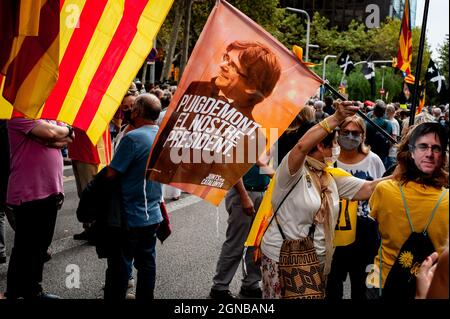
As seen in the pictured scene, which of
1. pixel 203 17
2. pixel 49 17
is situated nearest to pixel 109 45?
pixel 49 17

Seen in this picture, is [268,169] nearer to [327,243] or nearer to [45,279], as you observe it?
[327,243]

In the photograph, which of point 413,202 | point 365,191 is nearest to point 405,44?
point 365,191

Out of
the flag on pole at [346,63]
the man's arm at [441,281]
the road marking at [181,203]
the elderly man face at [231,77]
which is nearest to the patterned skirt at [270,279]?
the elderly man face at [231,77]

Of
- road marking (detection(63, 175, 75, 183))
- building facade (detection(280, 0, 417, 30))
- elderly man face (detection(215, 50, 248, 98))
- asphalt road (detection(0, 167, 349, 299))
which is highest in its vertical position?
building facade (detection(280, 0, 417, 30))

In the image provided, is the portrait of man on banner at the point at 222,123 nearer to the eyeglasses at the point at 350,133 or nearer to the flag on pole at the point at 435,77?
the eyeglasses at the point at 350,133

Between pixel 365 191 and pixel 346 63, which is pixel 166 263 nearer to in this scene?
pixel 365 191

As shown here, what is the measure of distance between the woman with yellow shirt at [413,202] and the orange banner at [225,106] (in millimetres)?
710

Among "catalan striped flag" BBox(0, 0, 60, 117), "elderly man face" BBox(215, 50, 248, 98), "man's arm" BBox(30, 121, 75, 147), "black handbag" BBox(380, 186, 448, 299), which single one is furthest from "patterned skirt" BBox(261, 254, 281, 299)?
"man's arm" BBox(30, 121, 75, 147)

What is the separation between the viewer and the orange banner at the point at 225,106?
11.3 ft

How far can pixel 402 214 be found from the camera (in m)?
2.99

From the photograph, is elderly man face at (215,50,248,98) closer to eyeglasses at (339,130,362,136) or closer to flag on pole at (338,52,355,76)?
eyeglasses at (339,130,362,136)

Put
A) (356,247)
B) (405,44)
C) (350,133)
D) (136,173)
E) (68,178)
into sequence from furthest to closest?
(68,178) < (405,44) < (350,133) < (356,247) < (136,173)

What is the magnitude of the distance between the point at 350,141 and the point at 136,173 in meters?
1.67

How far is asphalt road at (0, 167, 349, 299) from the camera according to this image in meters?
5.43
